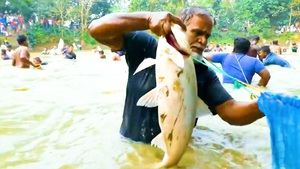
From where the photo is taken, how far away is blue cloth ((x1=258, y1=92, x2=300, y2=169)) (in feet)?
5.41

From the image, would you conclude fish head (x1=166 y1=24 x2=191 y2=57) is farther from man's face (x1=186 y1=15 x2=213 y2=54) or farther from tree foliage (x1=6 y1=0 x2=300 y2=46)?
tree foliage (x1=6 y1=0 x2=300 y2=46)

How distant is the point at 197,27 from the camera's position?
2.55m

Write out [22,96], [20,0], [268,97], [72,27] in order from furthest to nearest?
[72,27], [20,0], [22,96], [268,97]

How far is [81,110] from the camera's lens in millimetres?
4316

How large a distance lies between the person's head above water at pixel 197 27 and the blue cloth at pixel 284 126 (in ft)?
2.61

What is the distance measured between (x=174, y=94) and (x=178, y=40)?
33 centimetres

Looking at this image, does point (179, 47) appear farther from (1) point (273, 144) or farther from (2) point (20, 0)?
(2) point (20, 0)

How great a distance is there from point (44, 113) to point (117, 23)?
2.05 m

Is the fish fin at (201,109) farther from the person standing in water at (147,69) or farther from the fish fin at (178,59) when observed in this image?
the fish fin at (178,59)

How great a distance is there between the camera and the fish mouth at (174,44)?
6.45ft

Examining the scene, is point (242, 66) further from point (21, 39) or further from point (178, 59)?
point (21, 39)

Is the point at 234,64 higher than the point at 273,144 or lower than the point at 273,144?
lower

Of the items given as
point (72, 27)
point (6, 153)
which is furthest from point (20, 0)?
point (6, 153)

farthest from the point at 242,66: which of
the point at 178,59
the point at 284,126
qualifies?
the point at 284,126
